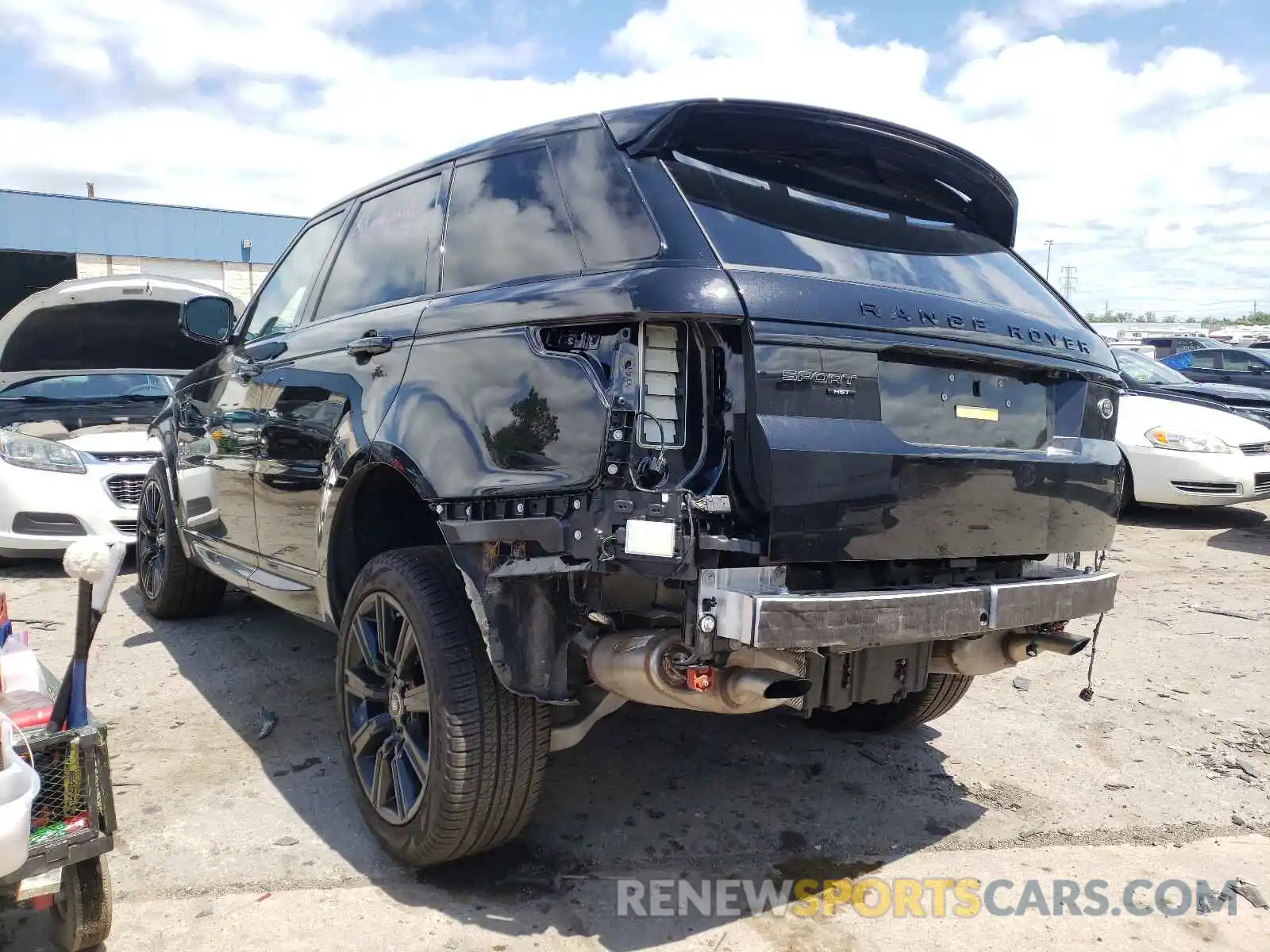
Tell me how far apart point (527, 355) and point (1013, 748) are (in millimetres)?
2696

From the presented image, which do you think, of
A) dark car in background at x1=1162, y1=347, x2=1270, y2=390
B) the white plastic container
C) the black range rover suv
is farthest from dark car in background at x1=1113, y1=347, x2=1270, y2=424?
the white plastic container

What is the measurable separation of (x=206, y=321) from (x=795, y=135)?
3.38m

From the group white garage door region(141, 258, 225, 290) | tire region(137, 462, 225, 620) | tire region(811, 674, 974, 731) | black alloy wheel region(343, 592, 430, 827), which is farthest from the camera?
white garage door region(141, 258, 225, 290)

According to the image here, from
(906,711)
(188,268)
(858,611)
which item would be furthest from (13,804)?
(188,268)

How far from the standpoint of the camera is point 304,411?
3.54 metres

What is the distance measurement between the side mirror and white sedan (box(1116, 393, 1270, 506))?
278 inches

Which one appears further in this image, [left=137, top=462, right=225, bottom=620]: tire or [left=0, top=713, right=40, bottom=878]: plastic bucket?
[left=137, top=462, right=225, bottom=620]: tire

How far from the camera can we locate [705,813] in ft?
10.8

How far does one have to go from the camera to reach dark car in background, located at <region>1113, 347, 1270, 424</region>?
383 inches

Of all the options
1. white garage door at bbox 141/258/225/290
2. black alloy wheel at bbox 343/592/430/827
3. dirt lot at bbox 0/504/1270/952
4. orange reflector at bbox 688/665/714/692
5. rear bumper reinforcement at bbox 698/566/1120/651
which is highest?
white garage door at bbox 141/258/225/290

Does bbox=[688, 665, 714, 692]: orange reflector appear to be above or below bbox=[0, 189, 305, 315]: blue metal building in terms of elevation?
below

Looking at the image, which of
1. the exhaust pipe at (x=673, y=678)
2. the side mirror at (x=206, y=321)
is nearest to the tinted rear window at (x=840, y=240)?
the exhaust pipe at (x=673, y=678)

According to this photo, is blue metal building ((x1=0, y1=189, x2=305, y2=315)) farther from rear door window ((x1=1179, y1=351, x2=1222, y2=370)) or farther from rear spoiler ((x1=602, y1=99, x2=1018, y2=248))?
rear spoiler ((x1=602, y1=99, x2=1018, y2=248))

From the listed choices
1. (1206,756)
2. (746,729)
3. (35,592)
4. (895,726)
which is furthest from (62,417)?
(1206,756)
